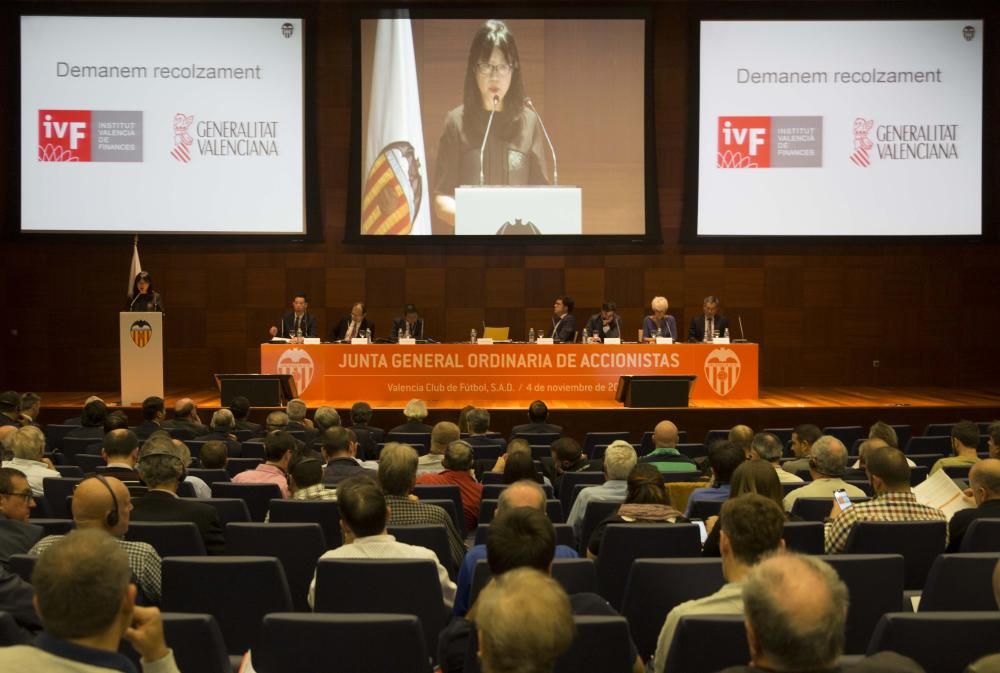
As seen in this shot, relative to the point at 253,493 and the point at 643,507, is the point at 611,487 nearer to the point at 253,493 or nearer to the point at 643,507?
the point at 643,507

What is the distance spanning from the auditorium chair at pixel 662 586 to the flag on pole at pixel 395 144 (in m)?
10.3

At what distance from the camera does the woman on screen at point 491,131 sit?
42.9ft

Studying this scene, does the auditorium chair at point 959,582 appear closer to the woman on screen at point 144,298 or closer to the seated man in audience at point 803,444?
the seated man in audience at point 803,444

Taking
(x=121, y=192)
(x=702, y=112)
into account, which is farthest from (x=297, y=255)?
(x=702, y=112)

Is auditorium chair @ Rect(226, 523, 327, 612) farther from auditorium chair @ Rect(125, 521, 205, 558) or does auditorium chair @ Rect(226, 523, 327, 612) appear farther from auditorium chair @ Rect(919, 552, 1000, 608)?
auditorium chair @ Rect(919, 552, 1000, 608)

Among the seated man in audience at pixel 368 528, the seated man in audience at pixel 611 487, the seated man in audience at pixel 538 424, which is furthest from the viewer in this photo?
the seated man in audience at pixel 538 424

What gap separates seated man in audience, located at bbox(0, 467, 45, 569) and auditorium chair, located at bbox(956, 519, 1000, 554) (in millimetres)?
3284

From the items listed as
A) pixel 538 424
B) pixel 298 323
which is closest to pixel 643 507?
pixel 538 424

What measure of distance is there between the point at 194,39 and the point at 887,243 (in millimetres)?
A: 8841

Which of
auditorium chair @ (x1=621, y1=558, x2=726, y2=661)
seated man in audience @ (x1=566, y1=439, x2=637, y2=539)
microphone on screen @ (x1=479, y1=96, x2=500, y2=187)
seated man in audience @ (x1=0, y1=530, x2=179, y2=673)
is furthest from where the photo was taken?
microphone on screen @ (x1=479, y1=96, x2=500, y2=187)

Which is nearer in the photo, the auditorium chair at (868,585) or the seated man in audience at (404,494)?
the auditorium chair at (868,585)

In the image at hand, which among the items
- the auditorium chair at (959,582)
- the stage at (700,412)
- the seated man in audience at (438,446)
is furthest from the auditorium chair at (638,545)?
the stage at (700,412)

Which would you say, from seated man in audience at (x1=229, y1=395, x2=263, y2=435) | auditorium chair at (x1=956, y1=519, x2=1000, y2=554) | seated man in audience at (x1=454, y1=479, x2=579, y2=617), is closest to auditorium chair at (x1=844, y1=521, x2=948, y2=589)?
auditorium chair at (x1=956, y1=519, x2=1000, y2=554)

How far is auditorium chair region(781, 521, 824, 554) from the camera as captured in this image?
381 cm
